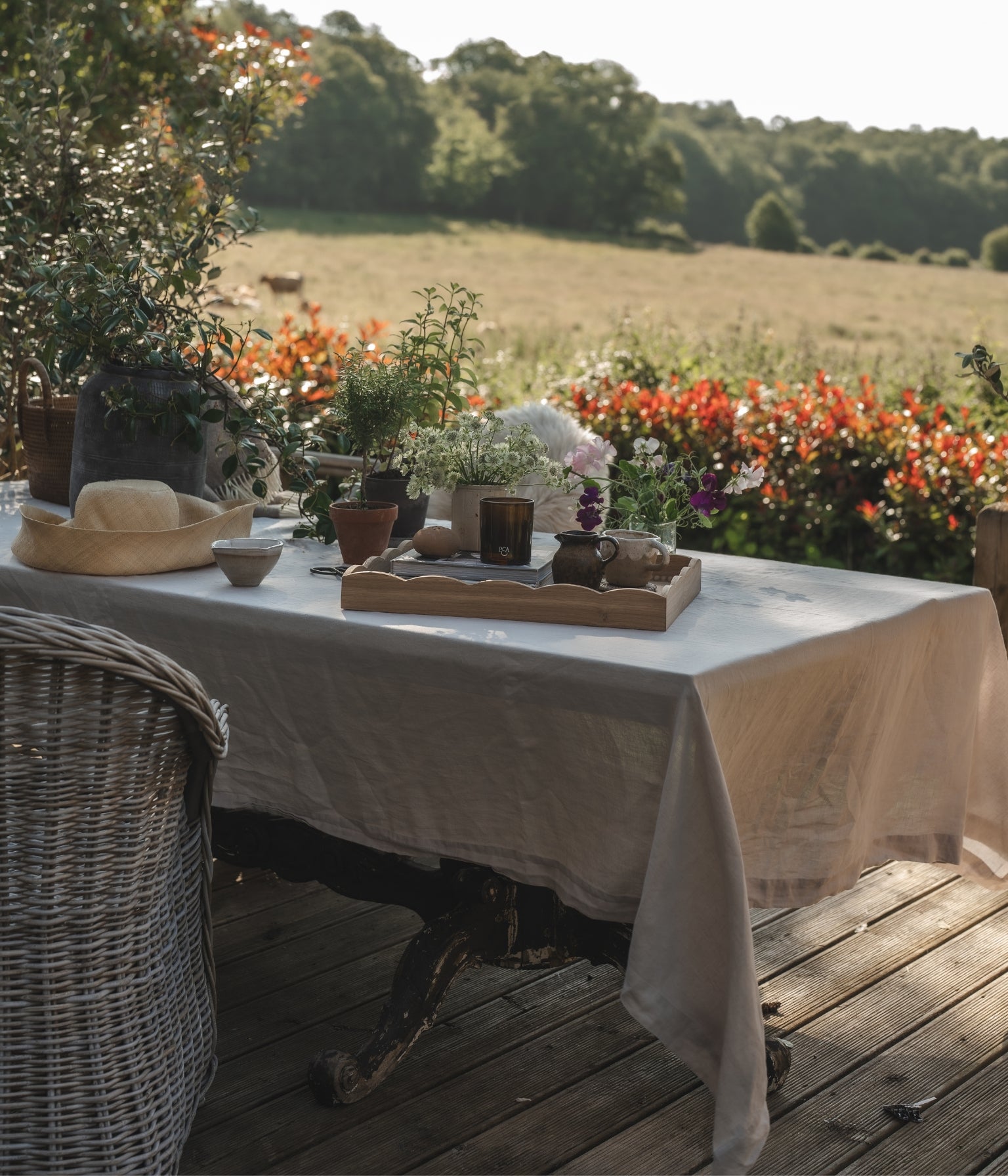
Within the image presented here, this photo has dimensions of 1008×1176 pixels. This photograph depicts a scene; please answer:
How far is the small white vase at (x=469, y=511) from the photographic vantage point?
2.07m

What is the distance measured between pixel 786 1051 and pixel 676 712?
0.80m

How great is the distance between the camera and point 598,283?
76.7 ft

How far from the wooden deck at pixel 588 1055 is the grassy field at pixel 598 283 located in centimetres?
1301

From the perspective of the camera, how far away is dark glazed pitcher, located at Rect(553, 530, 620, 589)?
1776 mm

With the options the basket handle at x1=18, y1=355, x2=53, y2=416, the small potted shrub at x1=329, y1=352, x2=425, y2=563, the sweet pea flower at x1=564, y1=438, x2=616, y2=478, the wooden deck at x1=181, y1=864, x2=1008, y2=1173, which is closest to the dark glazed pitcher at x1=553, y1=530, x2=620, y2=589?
the sweet pea flower at x1=564, y1=438, x2=616, y2=478

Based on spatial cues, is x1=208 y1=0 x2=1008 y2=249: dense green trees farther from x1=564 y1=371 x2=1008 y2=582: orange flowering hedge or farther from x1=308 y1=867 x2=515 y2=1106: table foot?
x1=308 y1=867 x2=515 y2=1106: table foot

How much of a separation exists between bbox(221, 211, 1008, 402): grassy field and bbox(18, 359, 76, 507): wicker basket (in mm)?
12501

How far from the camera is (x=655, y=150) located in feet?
82.9

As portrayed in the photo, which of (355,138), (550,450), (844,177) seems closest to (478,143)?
(355,138)

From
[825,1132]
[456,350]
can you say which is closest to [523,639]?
[825,1132]

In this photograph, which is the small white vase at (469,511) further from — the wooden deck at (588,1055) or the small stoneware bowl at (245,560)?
the wooden deck at (588,1055)

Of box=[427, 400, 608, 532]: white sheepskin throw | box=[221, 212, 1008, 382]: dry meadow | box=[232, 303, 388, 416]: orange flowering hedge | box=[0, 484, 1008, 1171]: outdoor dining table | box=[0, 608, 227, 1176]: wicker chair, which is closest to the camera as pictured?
box=[0, 608, 227, 1176]: wicker chair

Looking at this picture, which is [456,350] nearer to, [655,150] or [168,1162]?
[168,1162]

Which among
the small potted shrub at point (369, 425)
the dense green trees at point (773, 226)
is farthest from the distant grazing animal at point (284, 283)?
the small potted shrub at point (369, 425)
